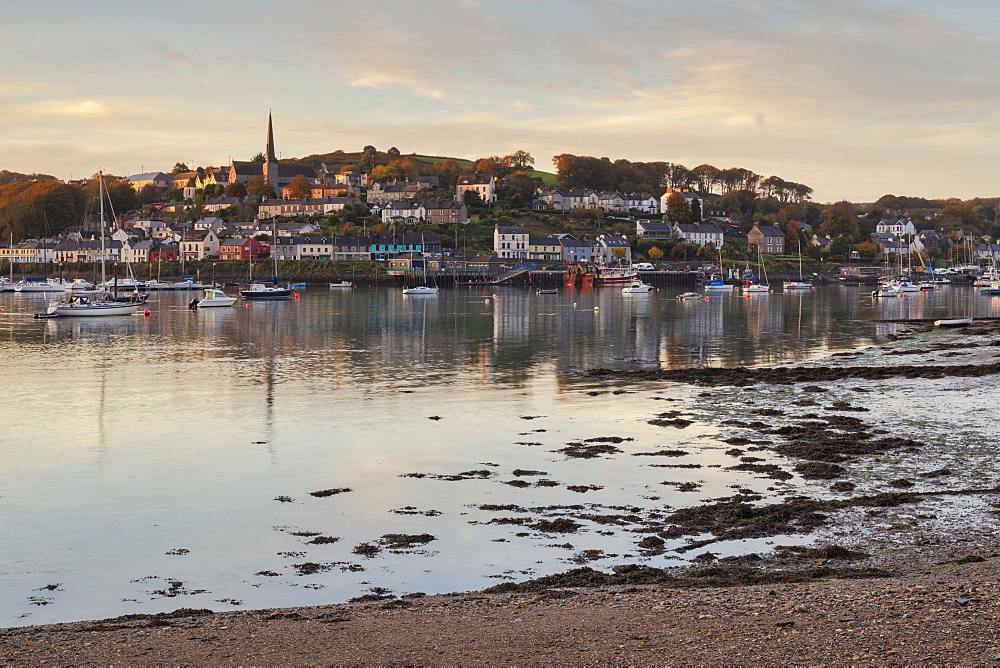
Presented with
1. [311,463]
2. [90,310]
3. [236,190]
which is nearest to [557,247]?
[236,190]

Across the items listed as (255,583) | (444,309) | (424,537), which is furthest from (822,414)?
(444,309)

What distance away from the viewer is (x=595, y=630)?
320 inches

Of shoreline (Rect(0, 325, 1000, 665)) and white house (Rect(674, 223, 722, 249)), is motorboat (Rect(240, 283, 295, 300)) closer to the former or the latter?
shoreline (Rect(0, 325, 1000, 665))

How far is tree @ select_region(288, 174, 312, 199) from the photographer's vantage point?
582ft

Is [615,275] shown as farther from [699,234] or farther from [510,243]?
[699,234]

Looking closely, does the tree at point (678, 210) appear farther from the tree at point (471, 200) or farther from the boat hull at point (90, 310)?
the boat hull at point (90, 310)

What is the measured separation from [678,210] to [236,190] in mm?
83234

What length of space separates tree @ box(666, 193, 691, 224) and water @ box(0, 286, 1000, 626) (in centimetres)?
13023

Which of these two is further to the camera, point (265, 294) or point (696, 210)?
point (696, 210)

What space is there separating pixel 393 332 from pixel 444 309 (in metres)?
21.1

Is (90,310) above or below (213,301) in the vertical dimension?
below

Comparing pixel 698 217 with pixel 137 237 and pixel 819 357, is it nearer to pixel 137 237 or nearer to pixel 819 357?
pixel 137 237

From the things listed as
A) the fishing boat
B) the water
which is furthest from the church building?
the water

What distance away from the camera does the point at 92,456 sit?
1784 cm
